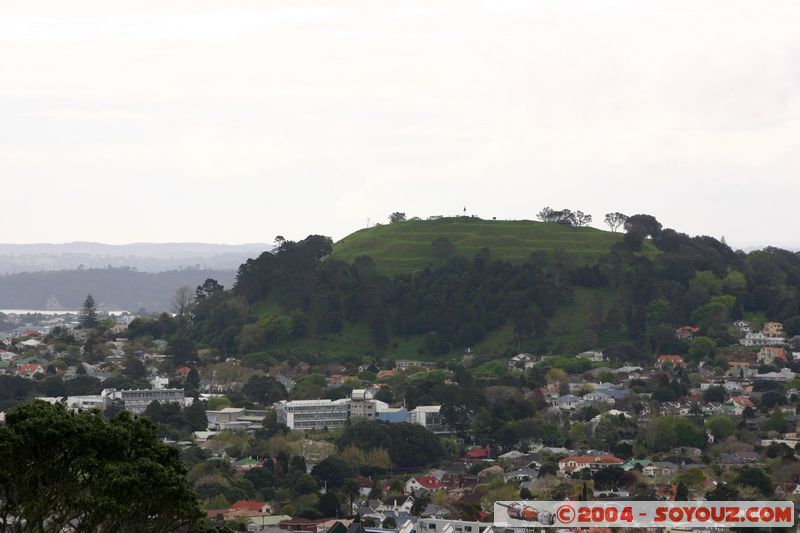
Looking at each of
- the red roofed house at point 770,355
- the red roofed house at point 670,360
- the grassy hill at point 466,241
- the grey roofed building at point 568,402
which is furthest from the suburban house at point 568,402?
the grassy hill at point 466,241

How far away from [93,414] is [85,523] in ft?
6.71

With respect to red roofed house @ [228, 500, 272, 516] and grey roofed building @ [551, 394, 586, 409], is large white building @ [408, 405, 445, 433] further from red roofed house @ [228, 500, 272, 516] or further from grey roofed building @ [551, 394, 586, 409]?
red roofed house @ [228, 500, 272, 516]

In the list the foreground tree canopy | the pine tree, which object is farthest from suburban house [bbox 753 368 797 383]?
the foreground tree canopy

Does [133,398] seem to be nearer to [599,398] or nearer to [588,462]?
[599,398]

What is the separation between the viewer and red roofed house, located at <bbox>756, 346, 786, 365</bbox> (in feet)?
349

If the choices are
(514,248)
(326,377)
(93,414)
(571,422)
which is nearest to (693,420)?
→ (571,422)

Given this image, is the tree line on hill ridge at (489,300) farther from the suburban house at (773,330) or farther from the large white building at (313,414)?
the large white building at (313,414)

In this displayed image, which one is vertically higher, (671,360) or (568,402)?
(671,360)

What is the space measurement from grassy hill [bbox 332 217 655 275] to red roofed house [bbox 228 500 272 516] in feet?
216

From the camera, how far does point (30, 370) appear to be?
10419cm

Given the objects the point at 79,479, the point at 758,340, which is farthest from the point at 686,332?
the point at 79,479

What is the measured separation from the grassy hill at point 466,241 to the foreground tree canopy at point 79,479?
102 m

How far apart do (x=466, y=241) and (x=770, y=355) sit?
108 ft

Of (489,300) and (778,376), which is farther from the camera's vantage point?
(489,300)
